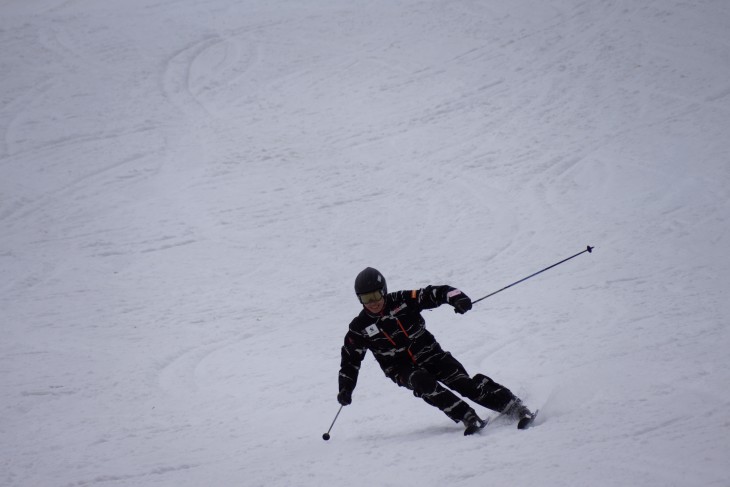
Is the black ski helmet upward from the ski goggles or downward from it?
upward

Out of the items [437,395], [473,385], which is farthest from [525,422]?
[437,395]

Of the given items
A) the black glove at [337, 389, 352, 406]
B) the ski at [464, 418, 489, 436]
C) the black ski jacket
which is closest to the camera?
the ski at [464, 418, 489, 436]

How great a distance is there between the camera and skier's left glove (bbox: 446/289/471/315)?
4.95 meters

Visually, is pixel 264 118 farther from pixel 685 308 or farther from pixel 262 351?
pixel 685 308

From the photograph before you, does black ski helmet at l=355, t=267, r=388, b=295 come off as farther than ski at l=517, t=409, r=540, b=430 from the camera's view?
Yes

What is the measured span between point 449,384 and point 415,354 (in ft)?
1.06

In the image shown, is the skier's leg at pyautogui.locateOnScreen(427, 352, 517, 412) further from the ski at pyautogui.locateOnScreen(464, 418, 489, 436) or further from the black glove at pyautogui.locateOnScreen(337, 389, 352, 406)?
the black glove at pyautogui.locateOnScreen(337, 389, 352, 406)

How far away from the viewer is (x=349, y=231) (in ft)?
36.5

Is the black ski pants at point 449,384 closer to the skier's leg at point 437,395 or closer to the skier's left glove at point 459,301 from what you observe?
the skier's leg at point 437,395

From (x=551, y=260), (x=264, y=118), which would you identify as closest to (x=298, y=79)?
(x=264, y=118)

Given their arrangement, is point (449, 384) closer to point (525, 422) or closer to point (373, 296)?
point (525, 422)

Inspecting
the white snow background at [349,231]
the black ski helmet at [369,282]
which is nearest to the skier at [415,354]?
the black ski helmet at [369,282]

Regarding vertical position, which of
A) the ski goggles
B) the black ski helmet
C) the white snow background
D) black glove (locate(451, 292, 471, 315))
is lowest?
the white snow background

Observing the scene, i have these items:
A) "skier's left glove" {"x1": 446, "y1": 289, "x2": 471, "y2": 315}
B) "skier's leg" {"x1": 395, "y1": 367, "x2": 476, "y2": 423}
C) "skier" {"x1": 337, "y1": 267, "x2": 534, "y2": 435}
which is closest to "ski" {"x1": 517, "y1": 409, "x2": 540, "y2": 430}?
"skier" {"x1": 337, "y1": 267, "x2": 534, "y2": 435}
